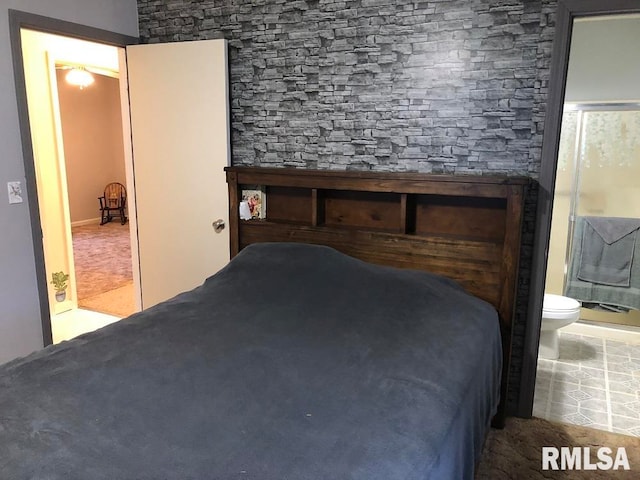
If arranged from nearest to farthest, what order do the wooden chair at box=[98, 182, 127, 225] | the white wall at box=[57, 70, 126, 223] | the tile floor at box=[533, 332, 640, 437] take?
1. the tile floor at box=[533, 332, 640, 437]
2. the white wall at box=[57, 70, 126, 223]
3. the wooden chair at box=[98, 182, 127, 225]

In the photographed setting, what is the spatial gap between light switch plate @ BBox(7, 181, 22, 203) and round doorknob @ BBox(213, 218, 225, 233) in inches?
40.3

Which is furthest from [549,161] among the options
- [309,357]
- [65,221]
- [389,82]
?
[65,221]

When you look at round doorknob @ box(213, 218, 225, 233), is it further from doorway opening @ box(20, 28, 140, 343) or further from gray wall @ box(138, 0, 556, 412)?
doorway opening @ box(20, 28, 140, 343)

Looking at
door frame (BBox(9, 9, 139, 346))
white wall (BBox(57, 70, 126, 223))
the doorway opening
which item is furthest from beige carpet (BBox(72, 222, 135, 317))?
door frame (BBox(9, 9, 139, 346))

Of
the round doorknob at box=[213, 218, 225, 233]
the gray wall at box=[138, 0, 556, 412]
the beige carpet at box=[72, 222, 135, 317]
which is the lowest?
the beige carpet at box=[72, 222, 135, 317]

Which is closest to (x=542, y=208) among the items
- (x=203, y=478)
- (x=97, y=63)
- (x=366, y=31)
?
(x=366, y=31)

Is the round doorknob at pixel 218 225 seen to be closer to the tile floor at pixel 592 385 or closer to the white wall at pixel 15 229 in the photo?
the white wall at pixel 15 229

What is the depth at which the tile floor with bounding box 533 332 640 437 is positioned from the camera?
258cm

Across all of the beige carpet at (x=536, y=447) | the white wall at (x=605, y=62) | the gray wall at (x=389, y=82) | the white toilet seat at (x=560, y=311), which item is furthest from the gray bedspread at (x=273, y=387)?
the white wall at (x=605, y=62)

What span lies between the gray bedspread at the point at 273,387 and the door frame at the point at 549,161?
0.39m

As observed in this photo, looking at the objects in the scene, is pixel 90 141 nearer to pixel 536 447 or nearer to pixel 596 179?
pixel 596 179

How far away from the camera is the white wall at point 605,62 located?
3.24 meters

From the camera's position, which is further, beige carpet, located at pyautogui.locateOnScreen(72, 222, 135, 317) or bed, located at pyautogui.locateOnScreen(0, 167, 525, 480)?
beige carpet, located at pyautogui.locateOnScreen(72, 222, 135, 317)

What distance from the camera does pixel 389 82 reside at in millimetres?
2494
